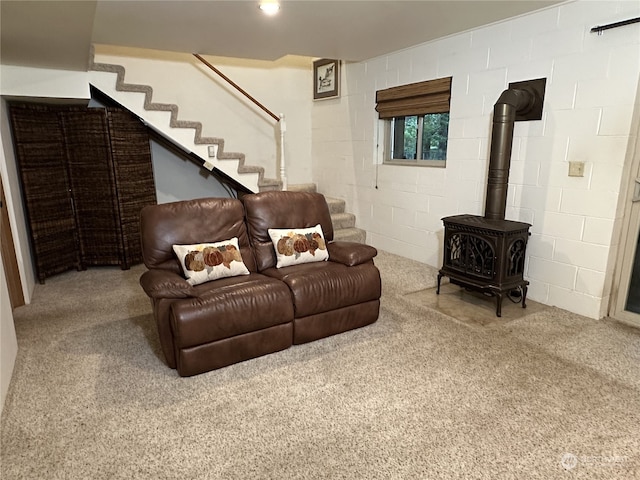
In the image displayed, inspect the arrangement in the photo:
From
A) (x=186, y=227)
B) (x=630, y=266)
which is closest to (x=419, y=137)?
(x=630, y=266)

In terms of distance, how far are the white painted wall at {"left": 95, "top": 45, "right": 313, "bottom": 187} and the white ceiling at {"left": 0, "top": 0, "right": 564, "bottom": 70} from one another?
3.05 ft

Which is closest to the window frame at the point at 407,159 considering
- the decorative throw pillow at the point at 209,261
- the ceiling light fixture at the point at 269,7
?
the ceiling light fixture at the point at 269,7

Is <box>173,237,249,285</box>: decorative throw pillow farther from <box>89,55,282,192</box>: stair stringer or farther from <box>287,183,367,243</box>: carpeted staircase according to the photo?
<box>287,183,367,243</box>: carpeted staircase

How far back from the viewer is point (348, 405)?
6.85 feet

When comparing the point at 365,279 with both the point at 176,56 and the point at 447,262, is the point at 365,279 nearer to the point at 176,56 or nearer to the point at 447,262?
the point at 447,262

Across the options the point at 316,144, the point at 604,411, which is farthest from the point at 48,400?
the point at 316,144

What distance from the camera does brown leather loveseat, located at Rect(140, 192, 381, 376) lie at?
2.36 m

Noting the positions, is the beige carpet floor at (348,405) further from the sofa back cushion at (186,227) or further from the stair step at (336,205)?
the stair step at (336,205)

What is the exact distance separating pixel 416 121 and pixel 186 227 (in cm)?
286

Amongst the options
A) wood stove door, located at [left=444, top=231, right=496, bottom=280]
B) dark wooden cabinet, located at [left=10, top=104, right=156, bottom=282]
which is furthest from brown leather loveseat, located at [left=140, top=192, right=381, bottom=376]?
dark wooden cabinet, located at [left=10, top=104, right=156, bottom=282]

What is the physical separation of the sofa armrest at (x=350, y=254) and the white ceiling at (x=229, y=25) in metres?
1.77

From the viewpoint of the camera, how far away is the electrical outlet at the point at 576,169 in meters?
2.98

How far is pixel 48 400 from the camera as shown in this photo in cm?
215

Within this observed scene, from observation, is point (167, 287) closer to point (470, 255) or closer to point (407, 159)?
point (470, 255)
